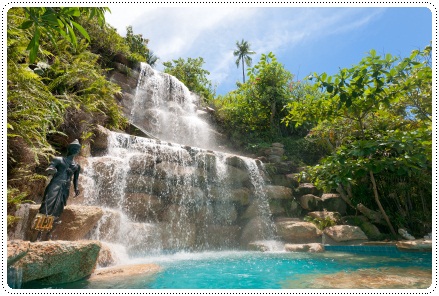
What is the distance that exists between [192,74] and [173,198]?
1430cm

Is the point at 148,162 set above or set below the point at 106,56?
below

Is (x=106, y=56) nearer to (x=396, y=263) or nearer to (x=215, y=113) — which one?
(x=215, y=113)

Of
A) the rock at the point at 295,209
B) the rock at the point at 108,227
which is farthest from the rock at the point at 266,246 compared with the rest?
the rock at the point at 108,227

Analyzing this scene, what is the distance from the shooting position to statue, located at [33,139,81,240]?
15.9ft

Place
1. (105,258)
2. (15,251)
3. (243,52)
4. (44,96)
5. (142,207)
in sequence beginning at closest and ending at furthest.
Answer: (15,251), (105,258), (44,96), (142,207), (243,52)

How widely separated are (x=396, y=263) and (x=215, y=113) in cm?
1391

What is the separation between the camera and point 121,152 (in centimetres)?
945

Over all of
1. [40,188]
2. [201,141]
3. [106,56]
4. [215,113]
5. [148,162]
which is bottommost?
[40,188]

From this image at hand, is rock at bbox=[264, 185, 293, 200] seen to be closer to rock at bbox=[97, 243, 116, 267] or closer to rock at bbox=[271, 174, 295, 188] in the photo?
rock at bbox=[271, 174, 295, 188]

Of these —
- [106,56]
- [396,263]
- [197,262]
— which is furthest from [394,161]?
[106,56]

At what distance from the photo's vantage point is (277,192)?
11.7 m

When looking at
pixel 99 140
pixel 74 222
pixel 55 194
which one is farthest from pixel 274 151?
pixel 55 194

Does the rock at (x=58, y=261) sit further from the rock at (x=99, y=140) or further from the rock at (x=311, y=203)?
the rock at (x=311, y=203)

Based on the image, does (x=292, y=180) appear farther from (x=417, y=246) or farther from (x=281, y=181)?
(x=417, y=246)
